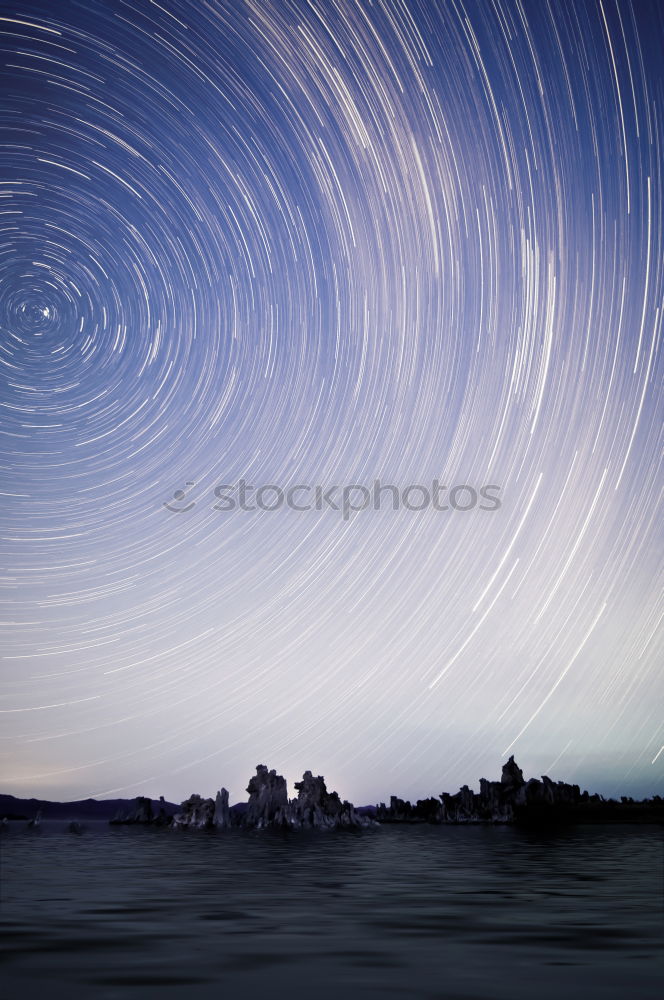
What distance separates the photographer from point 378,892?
73.1ft

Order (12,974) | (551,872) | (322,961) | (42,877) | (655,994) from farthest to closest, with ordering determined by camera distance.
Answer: (551,872) → (42,877) → (322,961) → (12,974) → (655,994)

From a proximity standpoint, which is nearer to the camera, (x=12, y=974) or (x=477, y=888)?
(x=12, y=974)

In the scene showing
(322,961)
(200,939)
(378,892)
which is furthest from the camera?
(378,892)

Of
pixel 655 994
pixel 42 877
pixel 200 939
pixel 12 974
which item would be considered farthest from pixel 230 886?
pixel 655 994

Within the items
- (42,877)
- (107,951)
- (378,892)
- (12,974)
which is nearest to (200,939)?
(107,951)

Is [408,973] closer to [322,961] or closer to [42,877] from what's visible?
[322,961]

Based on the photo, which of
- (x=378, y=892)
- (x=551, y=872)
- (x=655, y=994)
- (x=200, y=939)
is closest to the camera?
(x=655, y=994)

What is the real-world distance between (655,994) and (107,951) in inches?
287

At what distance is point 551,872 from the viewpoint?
3112 centimetres

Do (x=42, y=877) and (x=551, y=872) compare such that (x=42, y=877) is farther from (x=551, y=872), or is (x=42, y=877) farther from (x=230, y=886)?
(x=551, y=872)

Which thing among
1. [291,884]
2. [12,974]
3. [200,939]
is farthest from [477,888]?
[12,974]

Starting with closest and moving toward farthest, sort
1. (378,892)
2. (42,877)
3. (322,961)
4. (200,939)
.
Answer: (322,961), (200,939), (378,892), (42,877)

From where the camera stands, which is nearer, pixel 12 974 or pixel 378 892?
pixel 12 974

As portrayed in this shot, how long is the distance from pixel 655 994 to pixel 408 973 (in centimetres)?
289
